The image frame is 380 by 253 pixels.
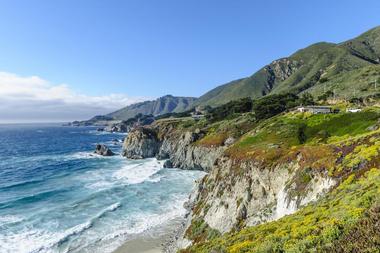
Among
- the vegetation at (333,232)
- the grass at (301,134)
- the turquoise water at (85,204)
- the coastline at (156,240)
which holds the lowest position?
the coastline at (156,240)

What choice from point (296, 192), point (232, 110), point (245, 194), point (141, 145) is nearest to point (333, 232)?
point (296, 192)

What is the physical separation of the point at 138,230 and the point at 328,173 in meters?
27.7

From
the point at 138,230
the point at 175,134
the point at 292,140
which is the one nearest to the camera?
the point at 138,230

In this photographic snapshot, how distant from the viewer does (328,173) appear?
95.2ft

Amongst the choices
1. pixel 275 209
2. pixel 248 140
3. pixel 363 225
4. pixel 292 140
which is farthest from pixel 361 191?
pixel 248 140

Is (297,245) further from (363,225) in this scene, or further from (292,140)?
(292,140)

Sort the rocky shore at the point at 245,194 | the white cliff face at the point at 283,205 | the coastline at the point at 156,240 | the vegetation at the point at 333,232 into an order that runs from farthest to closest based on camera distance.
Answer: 1. the coastline at the point at 156,240
2. the rocky shore at the point at 245,194
3. the white cliff face at the point at 283,205
4. the vegetation at the point at 333,232

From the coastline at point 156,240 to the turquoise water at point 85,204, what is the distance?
1063mm

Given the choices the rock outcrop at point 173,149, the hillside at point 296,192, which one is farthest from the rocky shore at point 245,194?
the rock outcrop at point 173,149

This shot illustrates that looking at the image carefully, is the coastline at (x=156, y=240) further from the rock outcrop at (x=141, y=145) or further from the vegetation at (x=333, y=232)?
the rock outcrop at (x=141, y=145)

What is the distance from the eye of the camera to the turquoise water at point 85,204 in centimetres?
4134

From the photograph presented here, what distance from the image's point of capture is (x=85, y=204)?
56.3 meters

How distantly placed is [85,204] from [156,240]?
21.4 meters

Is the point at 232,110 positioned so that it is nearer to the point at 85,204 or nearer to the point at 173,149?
the point at 173,149
